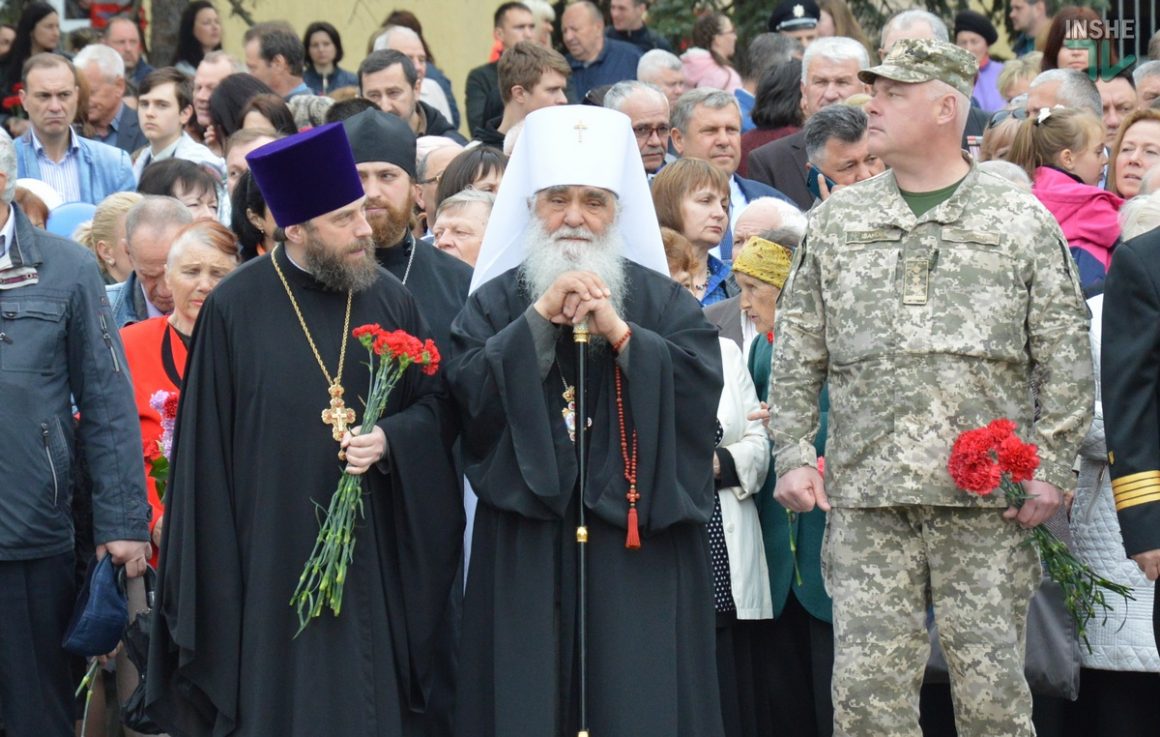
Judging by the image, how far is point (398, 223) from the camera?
23.9ft

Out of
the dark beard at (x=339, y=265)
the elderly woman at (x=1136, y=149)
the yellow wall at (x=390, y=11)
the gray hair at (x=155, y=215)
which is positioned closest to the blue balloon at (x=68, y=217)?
the gray hair at (x=155, y=215)

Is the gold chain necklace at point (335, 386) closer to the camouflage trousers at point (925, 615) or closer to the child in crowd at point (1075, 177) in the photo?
the camouflage trousers at point (925, 615)

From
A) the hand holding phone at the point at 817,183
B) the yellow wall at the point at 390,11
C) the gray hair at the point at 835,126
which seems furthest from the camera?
the yellow wall at the point at 390,11

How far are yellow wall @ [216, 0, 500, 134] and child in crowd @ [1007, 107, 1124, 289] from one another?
413 inches

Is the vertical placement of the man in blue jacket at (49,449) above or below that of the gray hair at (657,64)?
below

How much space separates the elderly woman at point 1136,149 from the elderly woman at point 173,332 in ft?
13.8

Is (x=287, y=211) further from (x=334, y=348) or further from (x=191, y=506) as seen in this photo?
(x=191, y=506)

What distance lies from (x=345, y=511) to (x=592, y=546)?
811 millimetres

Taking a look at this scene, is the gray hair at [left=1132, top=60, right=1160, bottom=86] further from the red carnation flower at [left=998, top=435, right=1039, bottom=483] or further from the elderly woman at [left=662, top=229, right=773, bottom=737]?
the red carnation flower at [left=998, top=435, right=1039, bottom=483]

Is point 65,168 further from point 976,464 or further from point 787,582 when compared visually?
point 976,464

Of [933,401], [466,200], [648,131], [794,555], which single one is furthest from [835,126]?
[933,401]

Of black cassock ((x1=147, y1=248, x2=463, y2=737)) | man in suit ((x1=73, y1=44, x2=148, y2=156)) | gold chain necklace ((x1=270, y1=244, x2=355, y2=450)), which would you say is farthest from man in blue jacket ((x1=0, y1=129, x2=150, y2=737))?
man in suit ((x1=73, y1=44, x2=148, y2=156))

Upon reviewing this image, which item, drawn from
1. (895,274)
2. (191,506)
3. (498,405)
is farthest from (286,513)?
(895,274)

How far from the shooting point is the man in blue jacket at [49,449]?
275 inches
